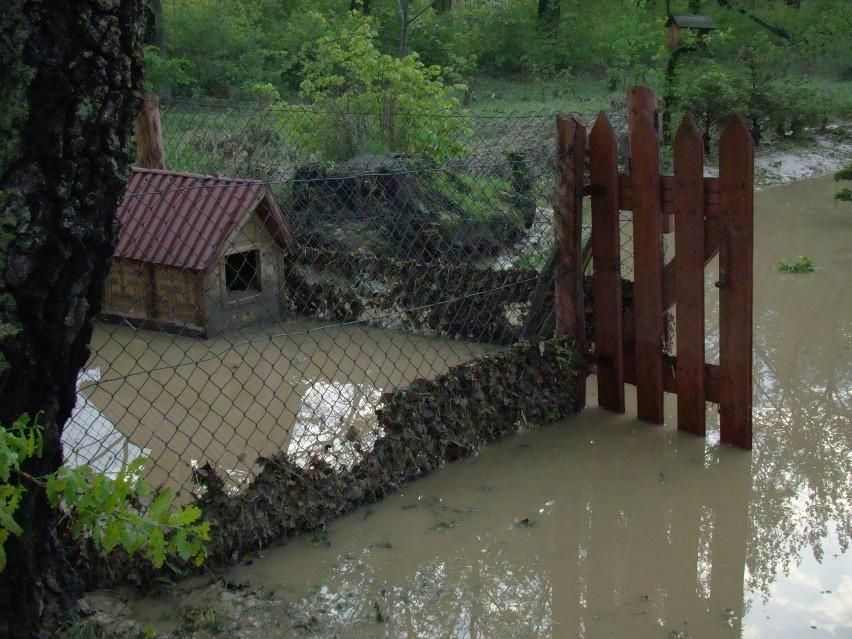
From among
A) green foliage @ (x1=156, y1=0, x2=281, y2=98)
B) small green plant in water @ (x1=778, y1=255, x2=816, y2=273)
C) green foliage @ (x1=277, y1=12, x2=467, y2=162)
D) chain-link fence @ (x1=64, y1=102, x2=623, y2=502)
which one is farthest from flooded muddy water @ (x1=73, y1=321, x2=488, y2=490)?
green foliage @ (x1=156, y1=0, x2=281, y2=98)

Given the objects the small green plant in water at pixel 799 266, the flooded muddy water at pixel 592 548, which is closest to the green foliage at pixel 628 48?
the small green plant in water at pixel 799 266

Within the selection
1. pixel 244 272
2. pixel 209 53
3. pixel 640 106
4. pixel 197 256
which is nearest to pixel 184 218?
pixel 197 256

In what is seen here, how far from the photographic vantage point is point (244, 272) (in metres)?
7.43

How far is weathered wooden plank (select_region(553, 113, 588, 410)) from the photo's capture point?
16.5ft

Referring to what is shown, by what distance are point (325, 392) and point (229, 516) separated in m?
2.29

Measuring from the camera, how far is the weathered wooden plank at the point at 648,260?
4777 mm

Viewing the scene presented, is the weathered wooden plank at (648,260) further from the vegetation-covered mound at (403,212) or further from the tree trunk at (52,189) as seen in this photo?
the vegetation-covered mound at (403,212)

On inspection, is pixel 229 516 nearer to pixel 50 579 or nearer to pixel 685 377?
pixel 50 579

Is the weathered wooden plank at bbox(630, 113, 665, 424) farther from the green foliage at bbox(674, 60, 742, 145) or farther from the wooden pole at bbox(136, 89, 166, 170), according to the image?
the green foliage at bbox(674, 60, 742, 145)

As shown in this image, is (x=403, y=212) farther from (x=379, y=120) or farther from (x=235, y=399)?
(x=235, y=399)

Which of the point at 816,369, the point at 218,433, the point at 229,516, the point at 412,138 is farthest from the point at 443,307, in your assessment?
the point at 412,138

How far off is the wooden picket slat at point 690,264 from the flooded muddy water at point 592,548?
1.06ft

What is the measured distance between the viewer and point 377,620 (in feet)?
11.3

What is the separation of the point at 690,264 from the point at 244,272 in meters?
3.88
